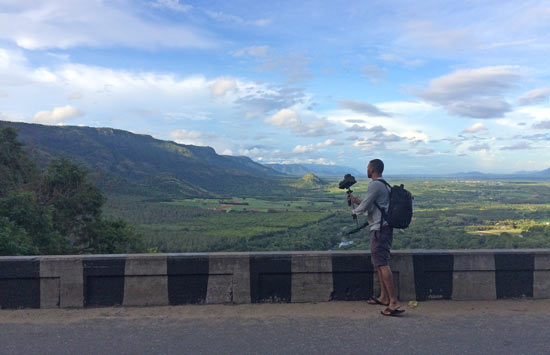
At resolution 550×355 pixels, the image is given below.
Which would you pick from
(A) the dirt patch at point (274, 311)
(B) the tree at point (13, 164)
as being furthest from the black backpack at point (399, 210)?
(B) the tree at point (13, 164)

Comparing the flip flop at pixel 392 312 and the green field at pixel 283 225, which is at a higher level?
the flip flop at pixel 392 312

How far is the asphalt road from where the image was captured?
4.05 metres

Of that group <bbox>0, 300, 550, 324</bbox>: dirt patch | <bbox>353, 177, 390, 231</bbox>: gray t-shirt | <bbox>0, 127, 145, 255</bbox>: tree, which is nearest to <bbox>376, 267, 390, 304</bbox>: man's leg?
<bbox>0, 300, 550, 324</bbox>: dirt patch

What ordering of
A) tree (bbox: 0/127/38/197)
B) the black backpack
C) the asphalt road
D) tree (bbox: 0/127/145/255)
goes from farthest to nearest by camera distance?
1. tree (bbox: 0/127/145/255)
2. tree (bbox: 0/127/38/197)
3. the black backpack
4. the asphalt road

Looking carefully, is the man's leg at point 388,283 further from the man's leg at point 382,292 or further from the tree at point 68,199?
the tree at point 68,199

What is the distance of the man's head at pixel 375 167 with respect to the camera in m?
5.37

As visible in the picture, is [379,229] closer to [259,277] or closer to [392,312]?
[392,312]

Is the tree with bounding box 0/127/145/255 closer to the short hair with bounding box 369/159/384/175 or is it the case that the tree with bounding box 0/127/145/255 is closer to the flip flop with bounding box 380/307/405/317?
the short hair with bounding box 369/159/384/175

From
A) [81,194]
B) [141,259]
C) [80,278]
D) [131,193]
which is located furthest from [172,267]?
Answer: [131,193]

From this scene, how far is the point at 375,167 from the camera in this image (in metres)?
5.37

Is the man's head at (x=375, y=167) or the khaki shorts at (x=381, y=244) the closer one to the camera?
the khaki shorts at (x=381, y=244)

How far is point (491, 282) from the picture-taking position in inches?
227

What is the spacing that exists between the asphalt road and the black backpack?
1175mm

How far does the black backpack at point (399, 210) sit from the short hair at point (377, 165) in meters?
0.35
